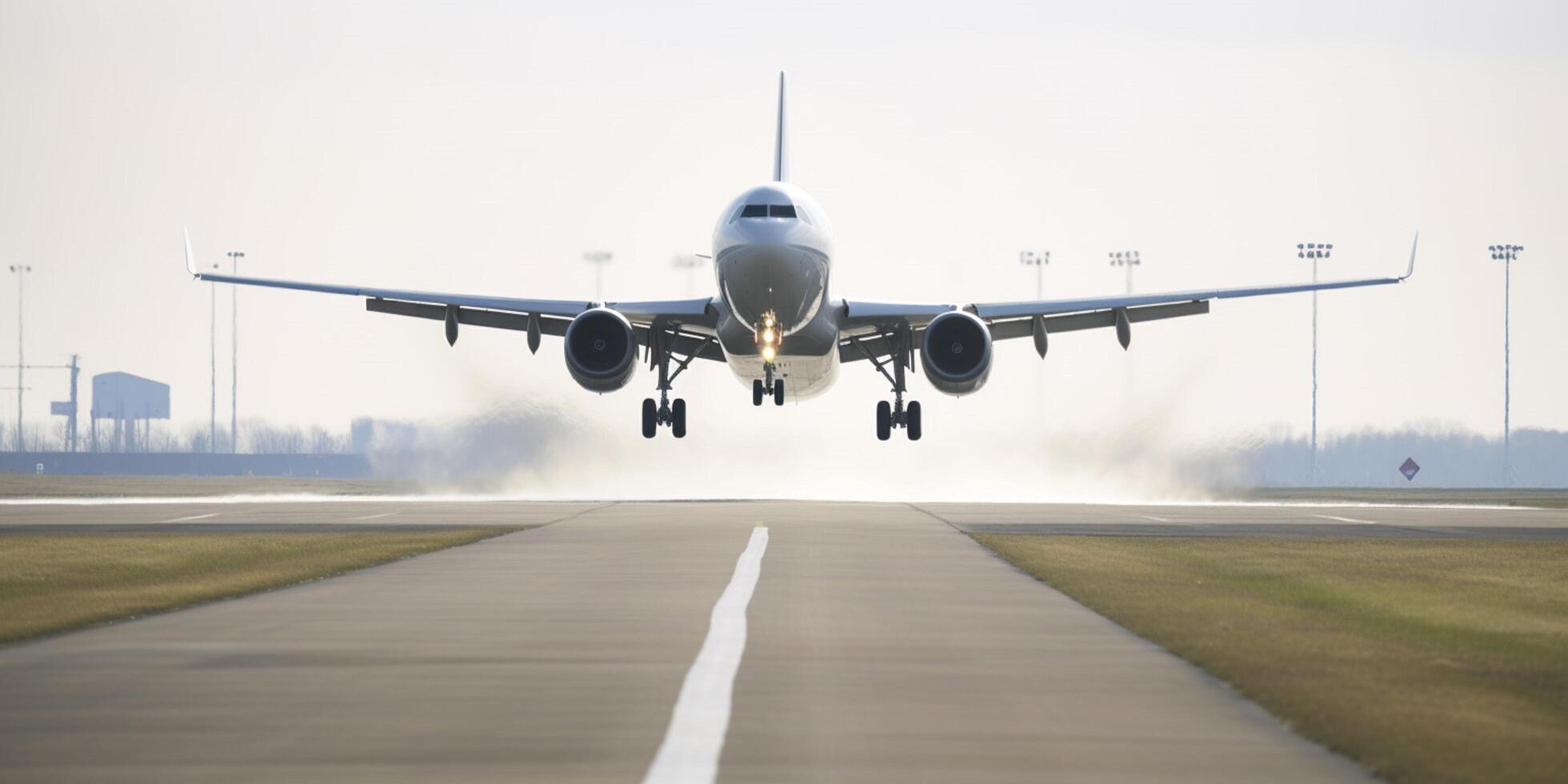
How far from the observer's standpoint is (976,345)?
154 feet

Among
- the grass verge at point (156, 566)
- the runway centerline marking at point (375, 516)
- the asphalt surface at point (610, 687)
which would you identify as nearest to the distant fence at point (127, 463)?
the runway centerline marking at point (375, 516)

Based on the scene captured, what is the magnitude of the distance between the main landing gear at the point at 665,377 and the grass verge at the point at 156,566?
7.86m

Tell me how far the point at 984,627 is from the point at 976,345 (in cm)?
2644

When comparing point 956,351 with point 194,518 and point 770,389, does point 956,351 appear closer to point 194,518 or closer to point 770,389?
point 770,389

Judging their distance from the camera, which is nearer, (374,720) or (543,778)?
(543,778)

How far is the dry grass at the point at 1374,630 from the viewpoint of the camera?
42.0 feet

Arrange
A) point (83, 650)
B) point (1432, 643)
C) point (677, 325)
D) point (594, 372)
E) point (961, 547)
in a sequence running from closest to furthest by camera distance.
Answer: point (83, 650), point (1432, 643), point (961, 547), point (594, 372), point (677, 325)

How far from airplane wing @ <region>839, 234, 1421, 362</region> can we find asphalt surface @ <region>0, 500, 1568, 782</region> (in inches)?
732

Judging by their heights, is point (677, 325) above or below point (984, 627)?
above

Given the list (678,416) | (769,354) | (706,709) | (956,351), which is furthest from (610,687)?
(678,416)

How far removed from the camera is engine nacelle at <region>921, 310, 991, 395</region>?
47.0 meters

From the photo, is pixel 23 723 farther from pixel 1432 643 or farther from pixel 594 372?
pixel 594 372

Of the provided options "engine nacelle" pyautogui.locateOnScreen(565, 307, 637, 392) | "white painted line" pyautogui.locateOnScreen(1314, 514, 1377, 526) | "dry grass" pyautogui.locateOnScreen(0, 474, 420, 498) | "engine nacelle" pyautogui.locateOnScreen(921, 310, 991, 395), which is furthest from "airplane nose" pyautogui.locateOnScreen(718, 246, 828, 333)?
"dry grass" pyautogui.locateOnScreen(0, 474, 420, 498)

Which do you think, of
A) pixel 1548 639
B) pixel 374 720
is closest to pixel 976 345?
pixel 1548 639
